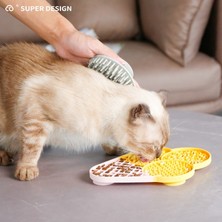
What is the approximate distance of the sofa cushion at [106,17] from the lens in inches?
112

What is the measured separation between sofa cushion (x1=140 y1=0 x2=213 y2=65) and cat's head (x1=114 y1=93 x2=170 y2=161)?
1408mm

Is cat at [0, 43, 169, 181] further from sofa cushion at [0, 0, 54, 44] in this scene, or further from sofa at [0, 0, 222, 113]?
sofa cushion at [0, 0, 54, 44]

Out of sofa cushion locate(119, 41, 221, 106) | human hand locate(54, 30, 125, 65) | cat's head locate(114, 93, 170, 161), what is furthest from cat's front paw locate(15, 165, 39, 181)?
sofa cushion locate(119, 41, 221, 106)

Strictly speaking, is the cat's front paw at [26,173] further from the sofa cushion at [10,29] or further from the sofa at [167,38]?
the sofa cushion at [10,29]

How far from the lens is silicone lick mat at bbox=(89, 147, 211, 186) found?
1.10 meters

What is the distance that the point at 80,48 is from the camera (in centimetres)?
142

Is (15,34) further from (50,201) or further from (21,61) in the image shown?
(50,201)

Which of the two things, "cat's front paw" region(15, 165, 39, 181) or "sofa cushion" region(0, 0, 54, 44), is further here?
"sofa cushion" region(0, 0, 54, 44)

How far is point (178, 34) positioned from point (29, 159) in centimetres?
162

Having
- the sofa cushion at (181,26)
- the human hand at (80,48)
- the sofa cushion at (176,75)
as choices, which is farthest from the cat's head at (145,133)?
the sofa cushion at (181,26)

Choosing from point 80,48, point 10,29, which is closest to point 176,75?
point 10,29

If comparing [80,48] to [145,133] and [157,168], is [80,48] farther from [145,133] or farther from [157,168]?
[157,168]

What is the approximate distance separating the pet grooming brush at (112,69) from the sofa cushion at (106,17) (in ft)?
5.06

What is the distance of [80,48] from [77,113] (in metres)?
0.25
